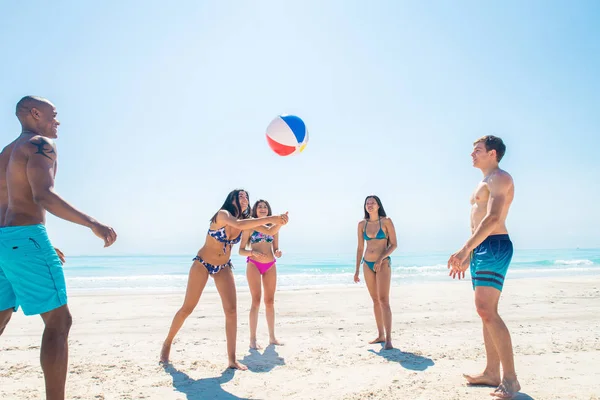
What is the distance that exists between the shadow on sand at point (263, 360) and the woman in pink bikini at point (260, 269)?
0.37m

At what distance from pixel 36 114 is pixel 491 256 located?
4.33 metres

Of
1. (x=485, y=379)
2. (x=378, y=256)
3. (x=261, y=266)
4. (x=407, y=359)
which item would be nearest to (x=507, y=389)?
(x=485, y=379)

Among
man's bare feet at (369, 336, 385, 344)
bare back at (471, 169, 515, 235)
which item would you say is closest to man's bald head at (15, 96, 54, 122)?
bare back at (471, 169, 515, 235)

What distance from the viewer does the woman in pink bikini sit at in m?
6.35

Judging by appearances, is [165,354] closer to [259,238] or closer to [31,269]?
[259,238]

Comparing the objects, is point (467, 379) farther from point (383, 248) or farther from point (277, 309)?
point (277, 309)

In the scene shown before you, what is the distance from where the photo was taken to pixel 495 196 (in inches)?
158

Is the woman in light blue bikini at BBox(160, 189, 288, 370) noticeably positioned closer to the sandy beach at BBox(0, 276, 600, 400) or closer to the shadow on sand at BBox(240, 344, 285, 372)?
the shadow on sand at BBox(240, 344, 285, 372)

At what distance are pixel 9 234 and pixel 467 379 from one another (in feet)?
14.5

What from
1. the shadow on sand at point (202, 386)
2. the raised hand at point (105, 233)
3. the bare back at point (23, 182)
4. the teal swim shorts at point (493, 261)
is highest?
the bare back at point (23, 182)

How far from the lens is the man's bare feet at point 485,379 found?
4.21 m

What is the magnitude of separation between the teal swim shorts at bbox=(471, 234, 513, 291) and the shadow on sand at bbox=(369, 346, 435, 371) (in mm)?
1446

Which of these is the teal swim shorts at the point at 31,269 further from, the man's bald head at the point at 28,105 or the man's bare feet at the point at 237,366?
the man's bare feet at the point at 237,366

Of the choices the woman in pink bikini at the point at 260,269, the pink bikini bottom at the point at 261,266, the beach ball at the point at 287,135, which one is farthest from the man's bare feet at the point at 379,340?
the beach ball at the point at 287,135
